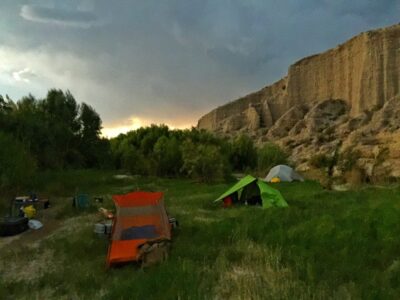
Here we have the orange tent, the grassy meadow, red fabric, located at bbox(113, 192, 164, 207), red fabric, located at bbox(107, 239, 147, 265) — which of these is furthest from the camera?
red fabric, located at bbox(113, 192, 164, 207)

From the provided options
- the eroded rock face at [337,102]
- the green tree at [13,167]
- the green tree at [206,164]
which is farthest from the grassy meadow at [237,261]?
the eroded rock face at [337,102]

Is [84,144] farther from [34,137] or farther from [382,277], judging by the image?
[382,277]

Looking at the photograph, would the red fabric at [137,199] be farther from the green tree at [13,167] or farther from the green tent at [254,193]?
the green tree at [13,167]

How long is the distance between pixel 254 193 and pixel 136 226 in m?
5.89

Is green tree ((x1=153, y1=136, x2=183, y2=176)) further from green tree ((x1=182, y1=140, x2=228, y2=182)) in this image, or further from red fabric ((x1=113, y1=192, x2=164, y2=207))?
red fabric ((x1=113, y1=192, x2=164, y2=207))

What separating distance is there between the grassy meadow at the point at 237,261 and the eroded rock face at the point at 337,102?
2296cm

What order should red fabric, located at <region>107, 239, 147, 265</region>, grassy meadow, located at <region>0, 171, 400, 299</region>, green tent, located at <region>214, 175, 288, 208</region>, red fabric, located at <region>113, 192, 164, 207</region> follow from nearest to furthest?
grassy meadow, located at <region>0, 171, 400, 299</region> → red fabric, located at <region>107, 239, 147, 265</region> → red fabric, located at <region>113, 192, 164, 207</region> → green tent, located at <region>214, 175, 288, 208</region>

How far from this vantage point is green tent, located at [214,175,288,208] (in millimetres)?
12656

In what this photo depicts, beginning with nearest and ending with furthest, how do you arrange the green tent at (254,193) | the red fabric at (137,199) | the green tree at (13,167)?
1. the red fabric at (137,199)
2. the green tent at (254,193)
3. the green tree at (13,167)

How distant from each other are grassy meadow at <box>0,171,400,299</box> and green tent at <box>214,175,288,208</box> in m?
1.68

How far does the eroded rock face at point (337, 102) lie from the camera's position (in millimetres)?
42375

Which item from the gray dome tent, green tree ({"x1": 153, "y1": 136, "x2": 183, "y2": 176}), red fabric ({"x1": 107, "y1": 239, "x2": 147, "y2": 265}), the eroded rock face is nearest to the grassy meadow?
red fabric ({"x1": 107, "y1": 239, "x2": 147, "y2": 265})

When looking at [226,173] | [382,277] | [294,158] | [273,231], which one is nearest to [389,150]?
[226,173]

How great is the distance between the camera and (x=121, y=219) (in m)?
9.24
